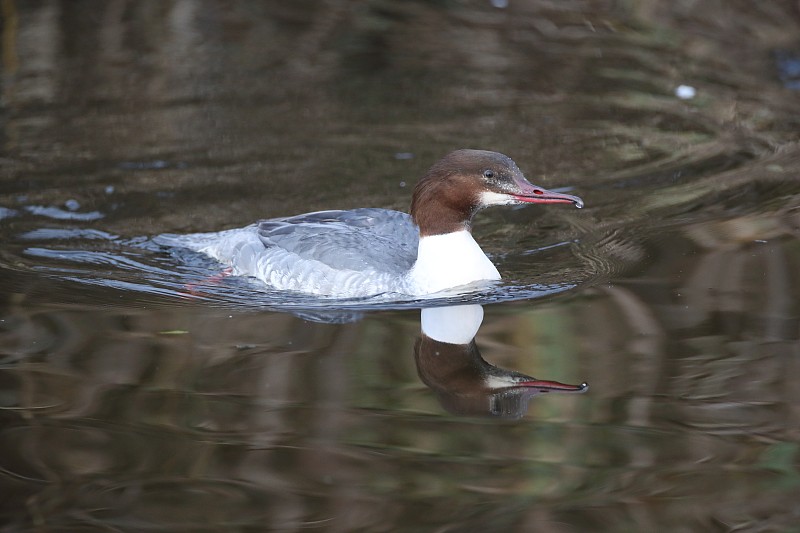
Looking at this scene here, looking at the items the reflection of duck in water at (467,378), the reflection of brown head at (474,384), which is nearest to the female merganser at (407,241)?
the reflection of duck in water at (467,378)

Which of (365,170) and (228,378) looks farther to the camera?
(365,170)

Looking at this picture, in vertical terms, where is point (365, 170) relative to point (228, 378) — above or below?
above

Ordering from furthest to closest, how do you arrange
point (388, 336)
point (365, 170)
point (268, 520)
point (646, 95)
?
point (646, 95), point (365, 170), point (388, 336), point (268, 520)

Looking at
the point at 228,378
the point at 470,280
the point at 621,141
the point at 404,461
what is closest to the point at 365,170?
the point at 621,141

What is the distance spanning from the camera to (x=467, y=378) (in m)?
5.54

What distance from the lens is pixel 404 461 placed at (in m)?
4.68

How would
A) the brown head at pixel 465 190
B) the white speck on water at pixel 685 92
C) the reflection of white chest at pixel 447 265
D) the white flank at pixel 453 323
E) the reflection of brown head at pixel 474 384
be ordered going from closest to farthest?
the reflection of brown head at pixel 474 384, the white flank at pixel 453 323, the brown head at pixel 465 190, the reflection of white chest at pixel 447 265, the white speck on water at pixel 685 92

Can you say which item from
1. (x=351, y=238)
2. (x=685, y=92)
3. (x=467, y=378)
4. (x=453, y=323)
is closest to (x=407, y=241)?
(x=351, y=238)

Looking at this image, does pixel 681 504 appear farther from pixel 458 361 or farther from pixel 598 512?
pixel 458 361

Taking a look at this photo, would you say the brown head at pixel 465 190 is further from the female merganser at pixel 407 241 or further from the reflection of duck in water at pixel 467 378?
the reflection of duck in water at pixel 467 378

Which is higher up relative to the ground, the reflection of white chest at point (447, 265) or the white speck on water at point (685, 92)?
the white speck on water at point (685, 92)

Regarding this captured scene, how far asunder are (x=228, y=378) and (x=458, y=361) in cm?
113

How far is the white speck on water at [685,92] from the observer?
10719 mm

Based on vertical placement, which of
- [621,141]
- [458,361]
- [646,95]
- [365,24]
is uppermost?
[365,24]
